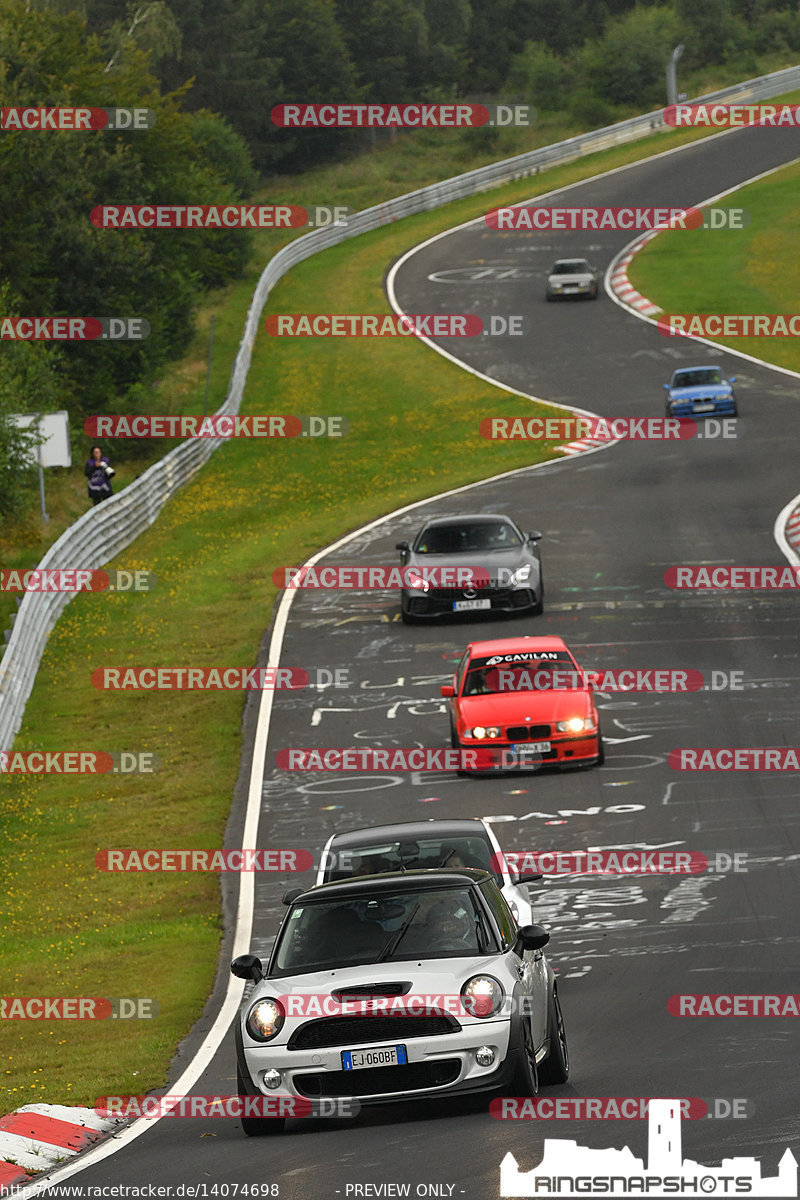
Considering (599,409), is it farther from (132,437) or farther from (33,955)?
(33,955)

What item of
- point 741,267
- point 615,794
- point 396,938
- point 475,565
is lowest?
point 741,267

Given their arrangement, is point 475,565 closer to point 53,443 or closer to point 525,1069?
point 53,443

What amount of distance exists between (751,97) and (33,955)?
7545 cm

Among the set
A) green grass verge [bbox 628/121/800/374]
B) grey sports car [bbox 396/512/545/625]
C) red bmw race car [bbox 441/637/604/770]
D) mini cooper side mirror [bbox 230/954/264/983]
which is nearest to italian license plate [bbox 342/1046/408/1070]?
mini cooper side mirror [bbox 230/954/264/983]

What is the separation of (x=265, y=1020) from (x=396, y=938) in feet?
2.98

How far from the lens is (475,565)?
92.1 feet

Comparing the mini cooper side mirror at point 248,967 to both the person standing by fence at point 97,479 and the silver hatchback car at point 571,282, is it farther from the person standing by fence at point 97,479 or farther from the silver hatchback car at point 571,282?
the silver hatchback car at point 571,282

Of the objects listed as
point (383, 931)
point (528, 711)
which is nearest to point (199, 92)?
point (528, 711)

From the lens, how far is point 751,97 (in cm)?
8444

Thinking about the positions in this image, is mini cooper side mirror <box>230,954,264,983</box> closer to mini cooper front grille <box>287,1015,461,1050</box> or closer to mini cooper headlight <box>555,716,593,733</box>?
mini cooper front grille <box>287,1015,461,1050</box>

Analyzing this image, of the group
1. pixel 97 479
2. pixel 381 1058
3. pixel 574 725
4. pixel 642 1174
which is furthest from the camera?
pixel 97 479

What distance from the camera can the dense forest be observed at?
5397 centimetres

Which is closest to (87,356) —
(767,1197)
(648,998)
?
(648,998)

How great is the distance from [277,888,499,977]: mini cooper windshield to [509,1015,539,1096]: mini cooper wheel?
555 mm
